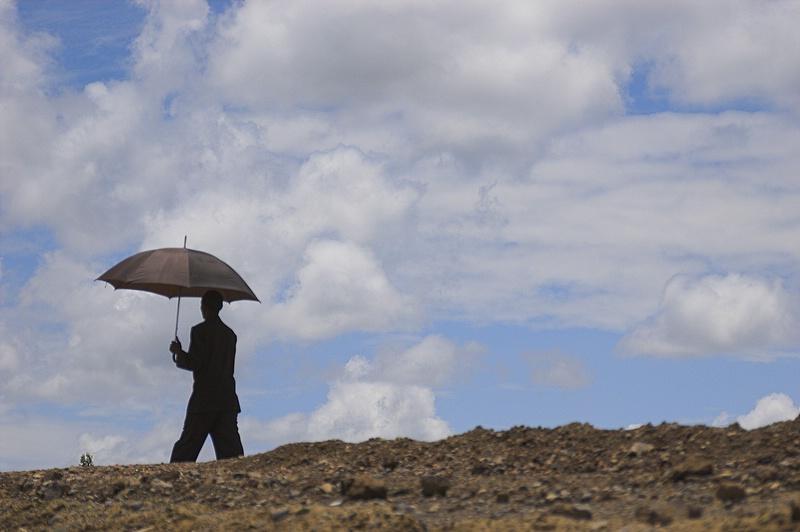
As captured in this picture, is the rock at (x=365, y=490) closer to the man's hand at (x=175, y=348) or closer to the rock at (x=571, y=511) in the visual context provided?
the rock at (x=571, y=511)

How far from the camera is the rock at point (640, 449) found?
1084 cm

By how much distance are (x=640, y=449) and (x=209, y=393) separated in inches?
231

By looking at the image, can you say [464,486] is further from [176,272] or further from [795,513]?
[176,272]

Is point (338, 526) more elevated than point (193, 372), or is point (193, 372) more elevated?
point (193, 372)

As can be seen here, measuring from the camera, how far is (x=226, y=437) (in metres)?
14.7

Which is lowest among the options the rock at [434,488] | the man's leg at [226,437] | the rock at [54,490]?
the rock at [434,488]

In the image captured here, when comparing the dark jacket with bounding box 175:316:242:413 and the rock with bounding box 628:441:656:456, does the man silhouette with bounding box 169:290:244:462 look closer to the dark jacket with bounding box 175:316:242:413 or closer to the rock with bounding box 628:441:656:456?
the dark jacket with bounding box 175:316:242:413

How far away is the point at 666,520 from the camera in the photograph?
8234 mm

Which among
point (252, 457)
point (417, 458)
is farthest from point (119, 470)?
point (417, 458)

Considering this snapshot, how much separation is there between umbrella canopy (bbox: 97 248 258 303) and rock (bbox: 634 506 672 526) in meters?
7.25

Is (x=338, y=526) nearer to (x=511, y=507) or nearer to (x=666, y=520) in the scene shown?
(x=511, y=507)

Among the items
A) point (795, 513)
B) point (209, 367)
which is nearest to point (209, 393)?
point (209, 367)

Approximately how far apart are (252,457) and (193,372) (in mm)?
2157

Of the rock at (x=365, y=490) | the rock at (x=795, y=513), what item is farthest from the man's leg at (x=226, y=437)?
the rock at (x=795, y=513)
